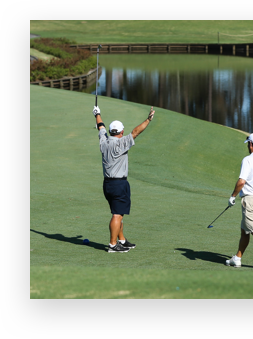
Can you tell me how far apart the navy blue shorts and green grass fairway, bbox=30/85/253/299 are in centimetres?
73

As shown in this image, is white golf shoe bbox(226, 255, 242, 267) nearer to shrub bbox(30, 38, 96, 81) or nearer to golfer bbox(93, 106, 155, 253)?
golfer bbox(93, 106, 155, 253)

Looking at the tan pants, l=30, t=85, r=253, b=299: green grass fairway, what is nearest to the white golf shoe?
l=30, t=85, r=253, b=299: green grass fairway

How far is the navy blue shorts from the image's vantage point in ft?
22.9

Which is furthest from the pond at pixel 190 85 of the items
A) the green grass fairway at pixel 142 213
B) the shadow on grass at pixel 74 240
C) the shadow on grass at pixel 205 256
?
the shadow on grass at pixel 205 256

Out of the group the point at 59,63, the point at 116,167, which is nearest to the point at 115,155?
the point at 116,167

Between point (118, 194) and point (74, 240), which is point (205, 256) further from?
point (74, 240)

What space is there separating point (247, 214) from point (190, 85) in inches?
1802

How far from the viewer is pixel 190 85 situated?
167 ft

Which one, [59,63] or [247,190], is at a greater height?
[59,63]

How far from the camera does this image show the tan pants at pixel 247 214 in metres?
6.48
